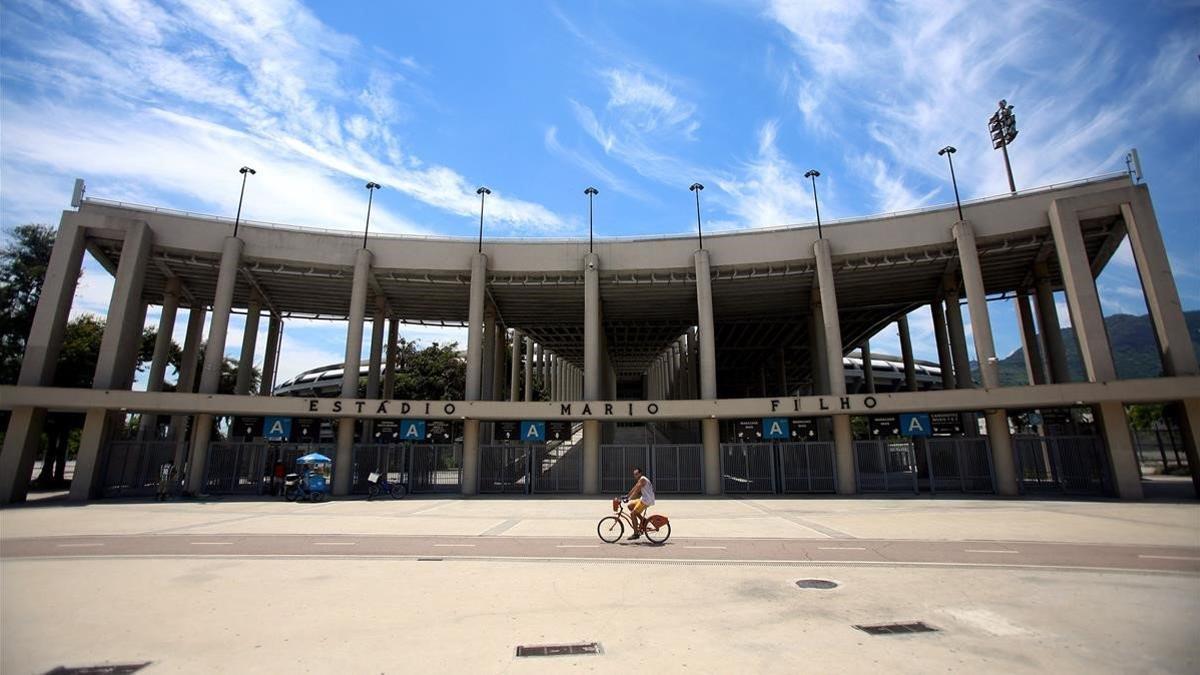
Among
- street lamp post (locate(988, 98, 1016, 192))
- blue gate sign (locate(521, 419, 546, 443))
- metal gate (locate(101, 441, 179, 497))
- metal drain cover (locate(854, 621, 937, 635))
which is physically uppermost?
street lamp post (locate(988, 98, 1016, 192))

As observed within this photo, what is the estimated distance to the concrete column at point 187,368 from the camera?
30.4 meters

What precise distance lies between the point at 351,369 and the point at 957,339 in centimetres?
3641

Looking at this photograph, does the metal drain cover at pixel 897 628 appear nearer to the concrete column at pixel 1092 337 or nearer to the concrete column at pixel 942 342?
the concrete column at pixel 1092 337

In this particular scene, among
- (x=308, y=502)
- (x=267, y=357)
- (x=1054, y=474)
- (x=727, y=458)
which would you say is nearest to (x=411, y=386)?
(x=267, y=357)

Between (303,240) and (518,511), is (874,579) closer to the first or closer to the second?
(518,511)

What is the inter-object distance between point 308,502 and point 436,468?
23.1 feet

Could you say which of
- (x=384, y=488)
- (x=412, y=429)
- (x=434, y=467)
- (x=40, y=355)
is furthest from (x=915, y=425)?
(x=40, y=355)

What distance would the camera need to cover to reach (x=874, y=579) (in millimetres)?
9539

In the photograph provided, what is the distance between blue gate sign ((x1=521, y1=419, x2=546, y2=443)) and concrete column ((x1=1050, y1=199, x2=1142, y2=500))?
2652cm

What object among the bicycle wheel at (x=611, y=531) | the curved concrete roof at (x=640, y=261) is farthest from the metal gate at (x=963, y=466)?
the bicycle wheel at (x=611, y=531)

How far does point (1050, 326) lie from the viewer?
31.8 m

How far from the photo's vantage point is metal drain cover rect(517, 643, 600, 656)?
6086 millimetres

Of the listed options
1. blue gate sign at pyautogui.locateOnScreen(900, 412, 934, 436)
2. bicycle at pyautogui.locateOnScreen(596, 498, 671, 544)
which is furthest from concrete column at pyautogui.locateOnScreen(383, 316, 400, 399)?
blue gate sign at pyautogui.locateOnScreen(900, 412, 934, 436)

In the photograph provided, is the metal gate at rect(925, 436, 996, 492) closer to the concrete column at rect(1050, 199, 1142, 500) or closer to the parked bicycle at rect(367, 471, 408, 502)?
the concrete column at rect(1050, 199, 1142, 500)
